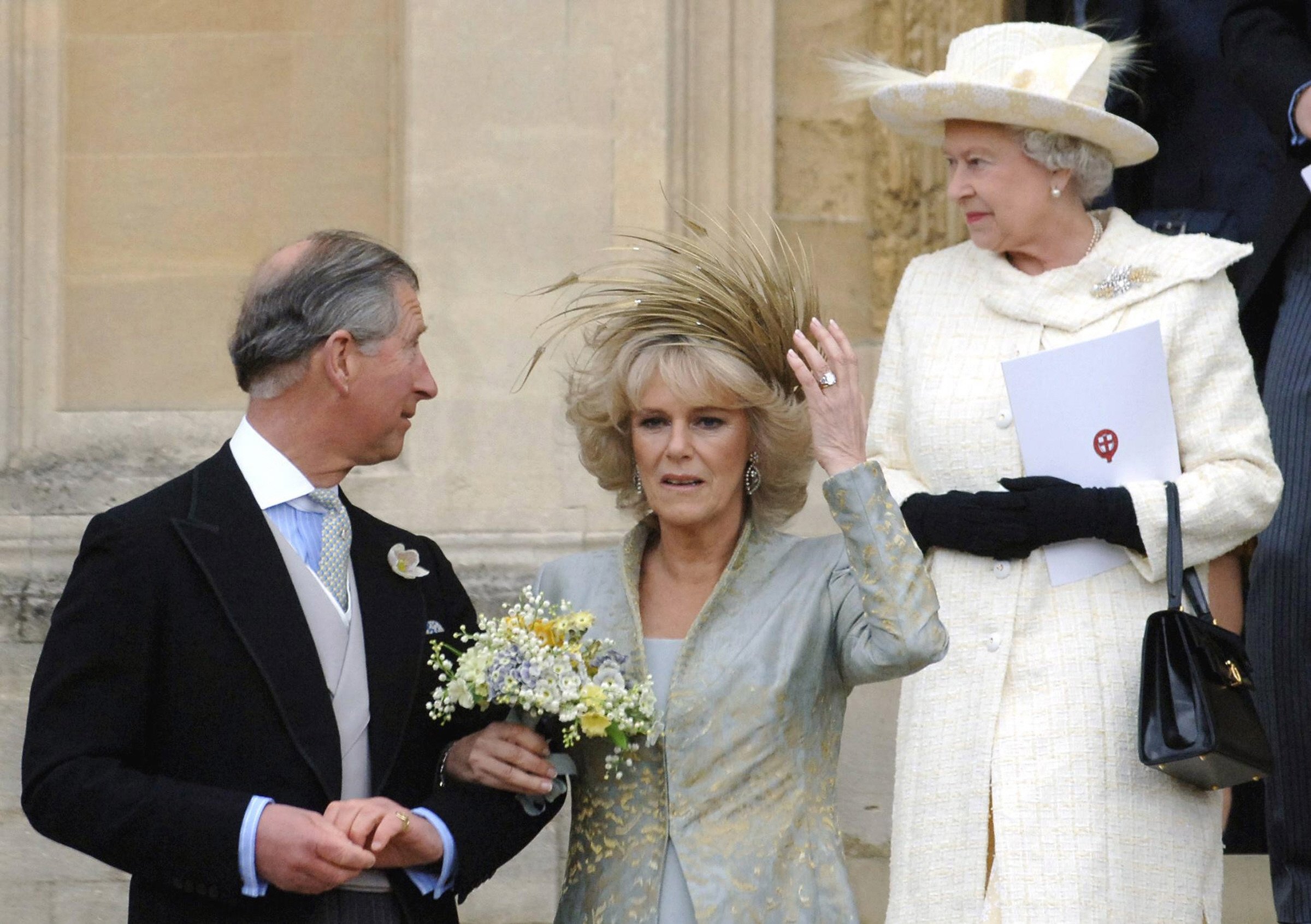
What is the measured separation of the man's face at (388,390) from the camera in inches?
126

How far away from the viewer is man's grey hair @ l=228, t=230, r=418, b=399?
3156 millimetres

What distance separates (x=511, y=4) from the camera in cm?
546

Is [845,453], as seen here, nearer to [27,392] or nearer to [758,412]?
[758,412]

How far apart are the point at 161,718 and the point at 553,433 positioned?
256 centimetres

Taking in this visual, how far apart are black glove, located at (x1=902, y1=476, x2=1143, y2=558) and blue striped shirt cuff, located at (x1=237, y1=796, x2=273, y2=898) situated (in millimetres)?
1385

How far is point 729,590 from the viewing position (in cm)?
331

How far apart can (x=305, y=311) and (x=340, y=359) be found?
0.09 m

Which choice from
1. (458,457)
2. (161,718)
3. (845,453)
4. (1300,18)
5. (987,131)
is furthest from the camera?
(458,457)

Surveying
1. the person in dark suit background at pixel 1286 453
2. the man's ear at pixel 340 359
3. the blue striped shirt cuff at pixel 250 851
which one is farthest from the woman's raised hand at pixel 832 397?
the person in dark suit background at pixel 1286 453

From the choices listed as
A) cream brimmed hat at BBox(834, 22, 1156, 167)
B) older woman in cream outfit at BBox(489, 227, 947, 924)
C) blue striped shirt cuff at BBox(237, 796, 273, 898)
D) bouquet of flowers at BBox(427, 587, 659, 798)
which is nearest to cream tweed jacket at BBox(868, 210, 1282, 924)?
cream brimmed hat at BBox(834, 22, 1156, 167)

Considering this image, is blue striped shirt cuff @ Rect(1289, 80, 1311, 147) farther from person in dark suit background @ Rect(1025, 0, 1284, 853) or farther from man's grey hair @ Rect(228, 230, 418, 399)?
man's grey hair @ Rect(228, 230, 418, 399)

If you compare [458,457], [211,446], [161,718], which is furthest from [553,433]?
[161,718]

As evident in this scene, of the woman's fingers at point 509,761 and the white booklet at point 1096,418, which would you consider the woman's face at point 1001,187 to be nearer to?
the white booklet at point 1096,418


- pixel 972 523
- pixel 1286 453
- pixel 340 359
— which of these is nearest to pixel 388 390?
pixel 340 359
